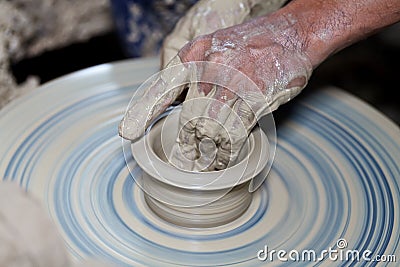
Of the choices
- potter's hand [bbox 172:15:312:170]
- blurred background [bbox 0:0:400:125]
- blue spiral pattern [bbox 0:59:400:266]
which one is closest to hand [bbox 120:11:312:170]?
potter's hand [bbox 172:15:312:170]

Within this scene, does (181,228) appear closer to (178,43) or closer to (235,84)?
(235,84)

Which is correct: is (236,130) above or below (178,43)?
below

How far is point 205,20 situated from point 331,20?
13.9 inches

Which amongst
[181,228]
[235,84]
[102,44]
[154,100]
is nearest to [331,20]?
[235,84]

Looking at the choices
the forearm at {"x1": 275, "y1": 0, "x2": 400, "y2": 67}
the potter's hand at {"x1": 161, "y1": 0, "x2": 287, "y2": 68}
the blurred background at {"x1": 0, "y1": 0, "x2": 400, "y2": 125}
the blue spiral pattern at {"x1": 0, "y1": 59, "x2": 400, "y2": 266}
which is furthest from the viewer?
the blurred background at {"x1": 0, "y1": 0, "x2": 400, "y2": 125}

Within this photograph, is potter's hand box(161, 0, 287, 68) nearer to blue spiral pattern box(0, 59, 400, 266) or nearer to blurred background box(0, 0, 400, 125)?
blue spiral pattern box(0, 59, 400, 266)

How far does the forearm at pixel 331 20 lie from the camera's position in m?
1.54

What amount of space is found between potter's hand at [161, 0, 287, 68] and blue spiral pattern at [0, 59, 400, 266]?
0.21 metres

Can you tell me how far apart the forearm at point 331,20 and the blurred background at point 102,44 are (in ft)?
1.05

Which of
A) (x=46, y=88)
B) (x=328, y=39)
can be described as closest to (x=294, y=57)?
(x=328, y=39)

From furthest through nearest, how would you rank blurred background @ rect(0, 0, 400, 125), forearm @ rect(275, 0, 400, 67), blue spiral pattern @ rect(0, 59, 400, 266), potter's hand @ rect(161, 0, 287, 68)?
blurred background @ rect(0, 0, 400, 125) < potter's hand @ rect(161, 0, 287, 68) < forearm @ rect(275, 0, 400, 67) < blue spiral pattern @ rect(0, 59, 400, 266)

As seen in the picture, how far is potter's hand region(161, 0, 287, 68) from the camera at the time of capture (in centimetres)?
169

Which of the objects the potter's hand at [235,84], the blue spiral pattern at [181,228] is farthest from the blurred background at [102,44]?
the potter's hand at [235,84]

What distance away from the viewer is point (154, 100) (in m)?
1.46
